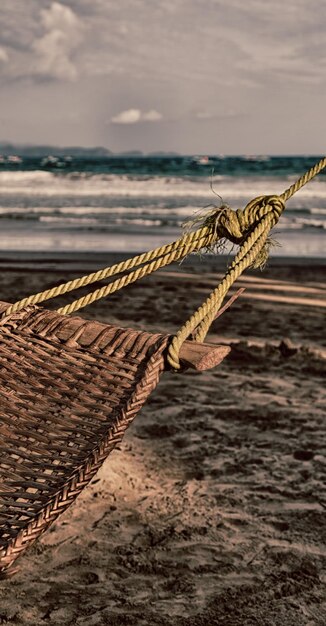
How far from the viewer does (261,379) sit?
4.20m

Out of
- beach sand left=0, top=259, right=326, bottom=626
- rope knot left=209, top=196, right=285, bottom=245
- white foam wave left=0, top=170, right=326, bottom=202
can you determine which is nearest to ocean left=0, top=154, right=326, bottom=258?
white foam wave left=0, top=170, right=326, bottom=202

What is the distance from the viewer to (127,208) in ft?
53.0

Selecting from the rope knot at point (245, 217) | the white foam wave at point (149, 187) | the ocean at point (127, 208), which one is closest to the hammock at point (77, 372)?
the rope knot at point (245, 217)

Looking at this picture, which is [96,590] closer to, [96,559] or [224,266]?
[96,559]

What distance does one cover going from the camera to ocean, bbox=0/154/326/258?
35.4 feet

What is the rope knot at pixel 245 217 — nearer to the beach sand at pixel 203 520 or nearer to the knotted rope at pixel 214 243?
the knotted rope at pixel 214 243

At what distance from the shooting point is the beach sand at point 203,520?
2123 millimetres

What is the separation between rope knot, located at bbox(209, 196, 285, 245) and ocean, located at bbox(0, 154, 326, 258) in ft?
6.45

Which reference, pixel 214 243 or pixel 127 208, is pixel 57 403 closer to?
pixel 214 243

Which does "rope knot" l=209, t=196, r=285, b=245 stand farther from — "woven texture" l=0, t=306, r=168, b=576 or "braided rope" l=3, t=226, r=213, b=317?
"woven texture" l=0, t=306, r=168, b=576

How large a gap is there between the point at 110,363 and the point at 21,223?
12074 mm

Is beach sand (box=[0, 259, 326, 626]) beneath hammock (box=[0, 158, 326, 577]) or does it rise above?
beneath

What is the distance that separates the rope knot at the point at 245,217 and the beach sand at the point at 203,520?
3.73ft

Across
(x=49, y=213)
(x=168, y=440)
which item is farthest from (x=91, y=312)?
(x=49, y=213)
